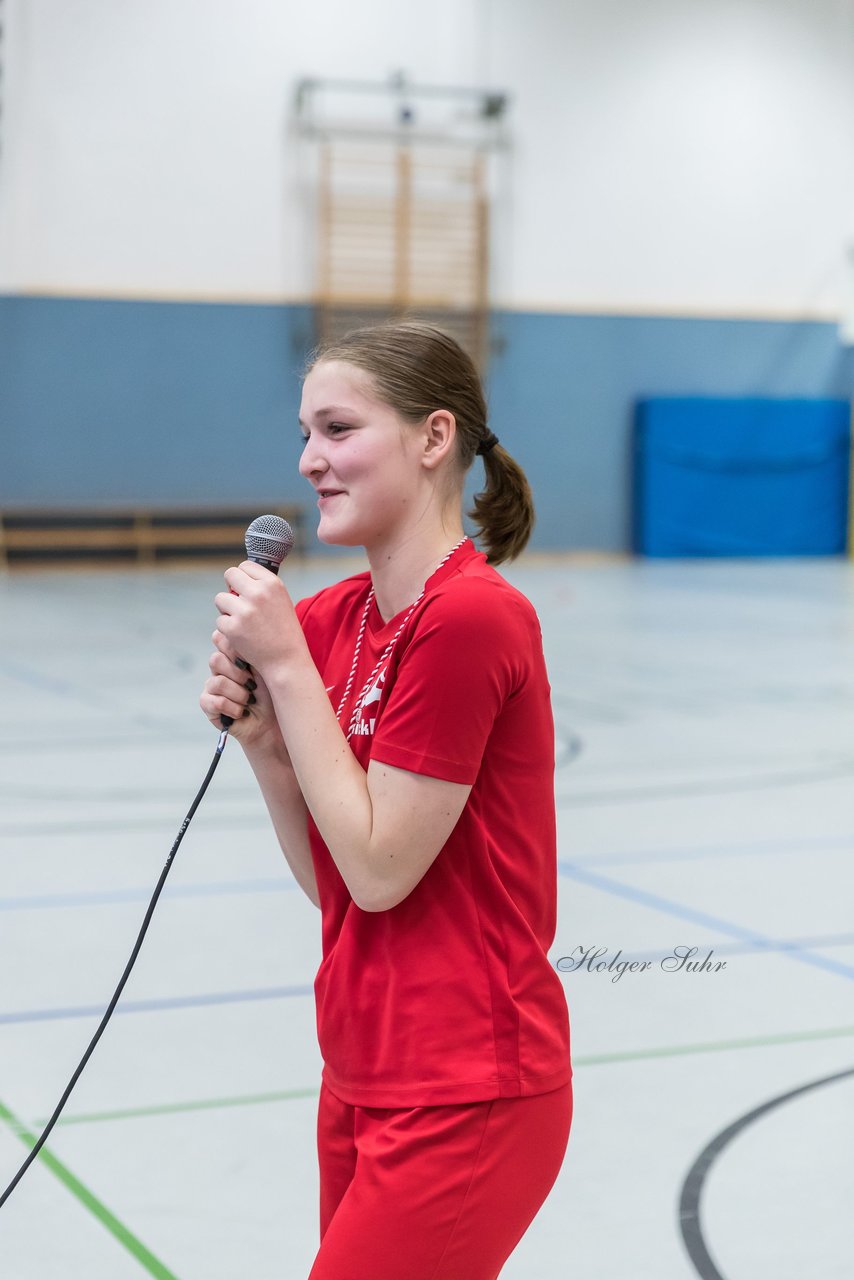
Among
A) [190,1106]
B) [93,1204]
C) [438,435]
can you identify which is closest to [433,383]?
[438,435]

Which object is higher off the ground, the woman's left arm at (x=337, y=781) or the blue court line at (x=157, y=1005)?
the woman's left arm at (x=337, y=781)

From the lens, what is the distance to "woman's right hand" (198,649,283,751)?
1252 millimetres

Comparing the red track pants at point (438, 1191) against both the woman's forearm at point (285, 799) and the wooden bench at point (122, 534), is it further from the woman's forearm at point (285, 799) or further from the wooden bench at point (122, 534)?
the wooden bench at point (122, 534)

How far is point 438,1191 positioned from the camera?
1.13m

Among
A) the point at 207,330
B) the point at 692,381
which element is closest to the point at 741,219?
the point at 692,381

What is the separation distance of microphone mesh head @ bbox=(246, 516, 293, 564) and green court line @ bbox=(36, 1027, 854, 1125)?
108 cm

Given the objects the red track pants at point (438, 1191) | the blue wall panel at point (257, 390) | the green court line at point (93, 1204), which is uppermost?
the red track pants at point (438, 1191)

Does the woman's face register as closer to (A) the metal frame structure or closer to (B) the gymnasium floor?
(B) the gymnasium floor

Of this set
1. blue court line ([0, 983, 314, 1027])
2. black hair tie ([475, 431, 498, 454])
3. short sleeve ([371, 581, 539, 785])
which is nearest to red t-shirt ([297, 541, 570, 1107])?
short sleeve ([371, 581, 539, 785])

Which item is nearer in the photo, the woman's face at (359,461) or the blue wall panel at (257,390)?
the woman's face at (359,461)

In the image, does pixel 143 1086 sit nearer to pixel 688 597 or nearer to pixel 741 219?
pixel 688 597

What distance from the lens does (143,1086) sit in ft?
7.46

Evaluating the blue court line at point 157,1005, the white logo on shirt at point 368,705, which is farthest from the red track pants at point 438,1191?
the blue court line at point 157,1005

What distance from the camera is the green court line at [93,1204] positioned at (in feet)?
5.74
